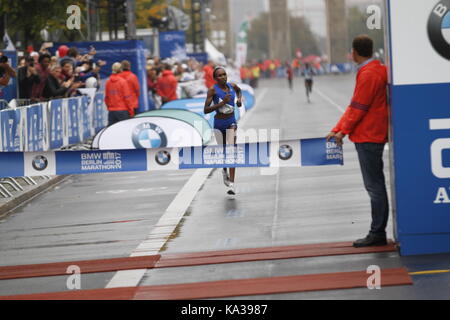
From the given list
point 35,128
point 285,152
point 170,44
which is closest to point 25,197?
point 35,128

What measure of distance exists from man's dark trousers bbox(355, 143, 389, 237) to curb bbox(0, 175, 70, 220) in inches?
248

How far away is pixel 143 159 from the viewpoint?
12.5m

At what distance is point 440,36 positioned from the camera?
31.7 feet

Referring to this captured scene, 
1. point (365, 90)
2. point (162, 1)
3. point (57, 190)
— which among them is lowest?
point (57, 190)

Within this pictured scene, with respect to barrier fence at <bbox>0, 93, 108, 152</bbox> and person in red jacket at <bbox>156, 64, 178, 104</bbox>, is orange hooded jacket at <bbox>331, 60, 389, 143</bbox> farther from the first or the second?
person in red jacket at <bbox>156, 64, 178, 104</bbox>

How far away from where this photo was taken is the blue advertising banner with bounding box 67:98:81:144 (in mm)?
22984

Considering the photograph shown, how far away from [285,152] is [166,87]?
2051 centimetres

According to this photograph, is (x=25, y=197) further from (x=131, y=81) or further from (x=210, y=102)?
(x=131, y=81)

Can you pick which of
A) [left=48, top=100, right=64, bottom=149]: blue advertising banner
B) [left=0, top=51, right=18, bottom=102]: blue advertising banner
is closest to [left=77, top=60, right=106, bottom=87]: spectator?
[left=0, top=51, right=18, bottom=102]: blue advertising banner

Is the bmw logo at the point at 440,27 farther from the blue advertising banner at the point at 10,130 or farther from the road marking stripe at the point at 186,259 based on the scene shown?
the blue advertising banner at the point at 10,130

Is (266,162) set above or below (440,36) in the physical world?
below
